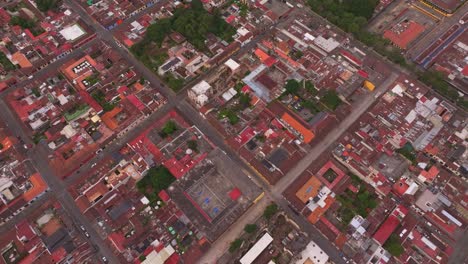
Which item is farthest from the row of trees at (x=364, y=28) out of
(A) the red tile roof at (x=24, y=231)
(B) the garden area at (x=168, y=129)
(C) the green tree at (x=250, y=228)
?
(A) the red tile roof at (x=24, y=231)

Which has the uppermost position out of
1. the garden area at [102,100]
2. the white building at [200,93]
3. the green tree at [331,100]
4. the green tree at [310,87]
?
the garden area at [102,100]

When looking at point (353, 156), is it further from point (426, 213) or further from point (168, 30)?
point (168, 30)

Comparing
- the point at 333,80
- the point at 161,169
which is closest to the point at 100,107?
the point at 161,169

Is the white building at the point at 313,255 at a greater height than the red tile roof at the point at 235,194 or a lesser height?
lesser

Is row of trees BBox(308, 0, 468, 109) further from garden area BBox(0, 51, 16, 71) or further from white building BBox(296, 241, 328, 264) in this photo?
garden area BBox(0, 51, 16, 71)

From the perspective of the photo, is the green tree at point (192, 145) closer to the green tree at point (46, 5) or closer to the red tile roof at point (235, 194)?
the red tile roof at point (235, 194)

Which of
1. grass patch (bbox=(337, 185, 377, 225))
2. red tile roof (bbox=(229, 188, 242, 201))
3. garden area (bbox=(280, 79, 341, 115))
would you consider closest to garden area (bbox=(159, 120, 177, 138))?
red tile roof (bbox=(229, 188, 242, 201))
